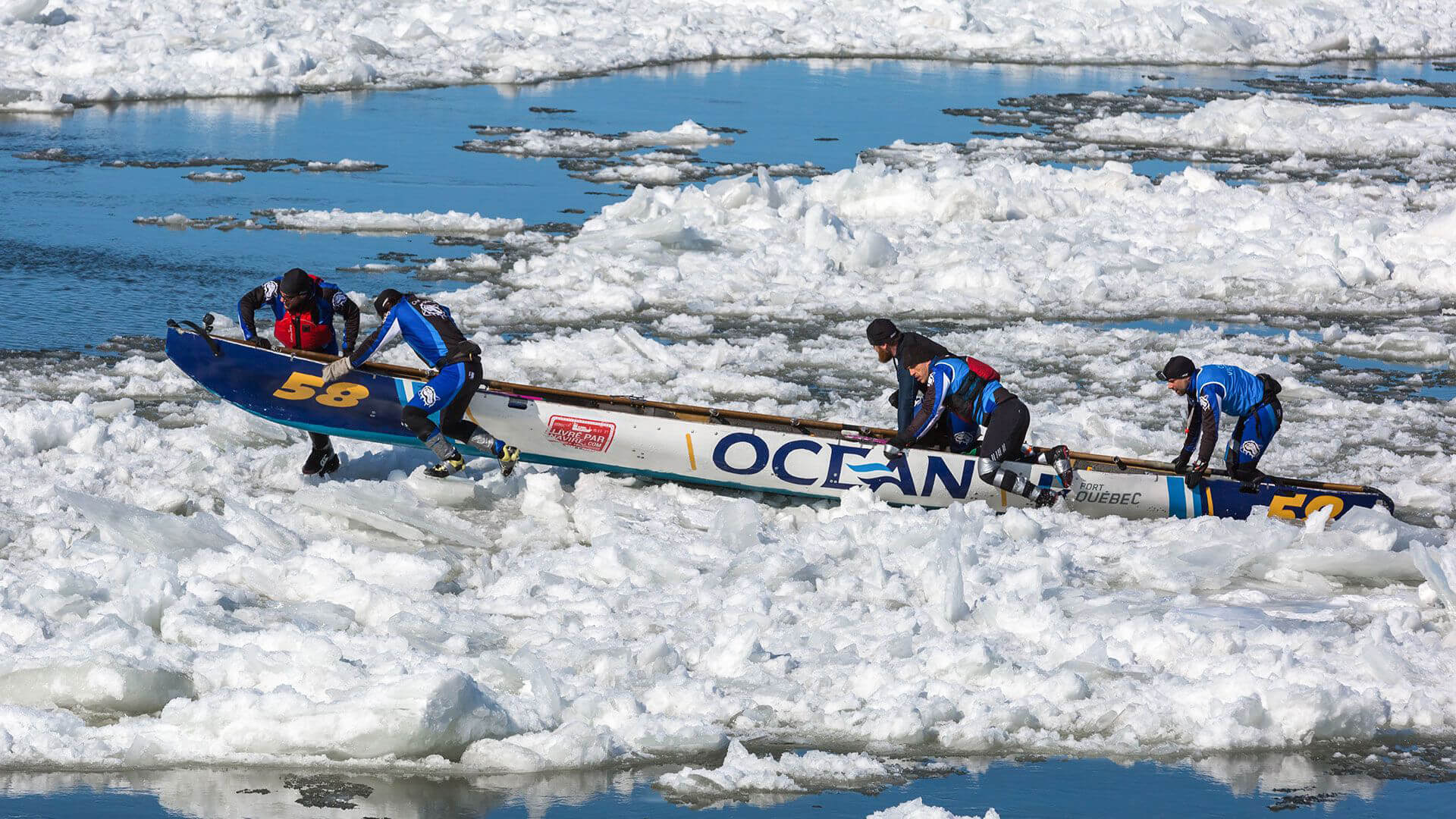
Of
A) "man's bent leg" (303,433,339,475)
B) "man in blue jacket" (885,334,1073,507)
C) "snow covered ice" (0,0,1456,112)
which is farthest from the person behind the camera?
"snow covered ice" (0,0,1456,112)

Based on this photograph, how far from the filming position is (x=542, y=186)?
24.0m

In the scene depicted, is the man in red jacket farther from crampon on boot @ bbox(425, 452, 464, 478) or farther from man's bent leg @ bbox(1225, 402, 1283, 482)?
man's bent leg @ bbox(1225, 402, 1283, 482)

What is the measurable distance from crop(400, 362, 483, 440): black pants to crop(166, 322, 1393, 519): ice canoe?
19 cm

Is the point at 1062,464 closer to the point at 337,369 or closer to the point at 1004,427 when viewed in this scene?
the point at 1004,427

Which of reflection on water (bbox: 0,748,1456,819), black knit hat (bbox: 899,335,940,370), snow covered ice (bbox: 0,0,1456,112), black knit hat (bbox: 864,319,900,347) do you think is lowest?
reflection on water (bbox: 0,748,1456,819)

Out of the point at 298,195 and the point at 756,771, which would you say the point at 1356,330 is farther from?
the point at 298,195

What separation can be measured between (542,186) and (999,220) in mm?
7227

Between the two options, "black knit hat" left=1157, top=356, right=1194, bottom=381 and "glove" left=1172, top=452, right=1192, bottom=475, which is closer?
"black knit hat" left=1157, top=356, right=1194, bottom=381

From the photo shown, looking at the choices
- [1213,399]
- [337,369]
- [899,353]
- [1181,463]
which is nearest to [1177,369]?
[1213,399]

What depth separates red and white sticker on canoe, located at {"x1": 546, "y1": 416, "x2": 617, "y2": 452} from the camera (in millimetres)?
11117

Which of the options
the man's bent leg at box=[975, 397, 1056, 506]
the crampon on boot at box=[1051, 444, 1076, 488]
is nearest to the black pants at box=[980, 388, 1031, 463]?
the man's bent leg at box=[975, 397, 1056, 506]

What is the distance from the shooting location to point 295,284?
11.0 metres

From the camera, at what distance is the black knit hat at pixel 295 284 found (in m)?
11.0

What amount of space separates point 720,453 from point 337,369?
8.88 feet
